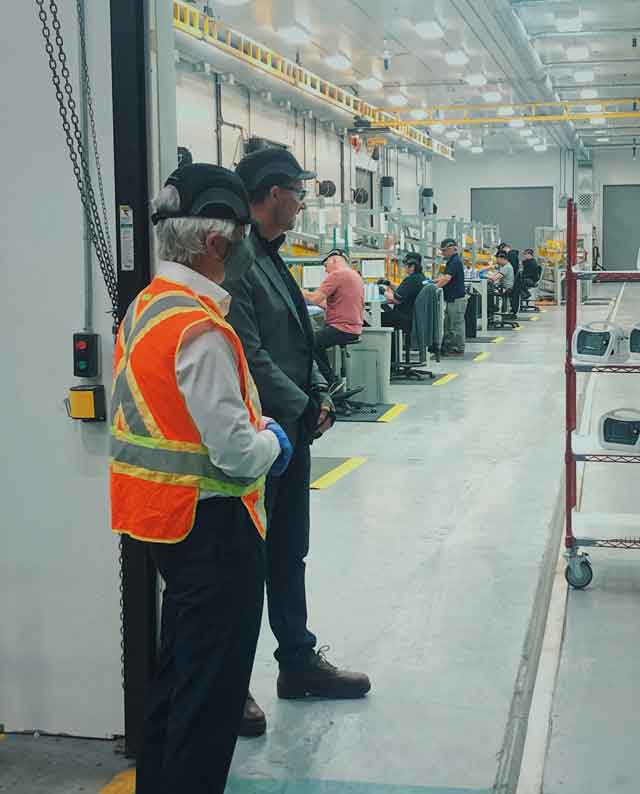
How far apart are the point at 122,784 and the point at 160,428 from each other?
1245 millimetres

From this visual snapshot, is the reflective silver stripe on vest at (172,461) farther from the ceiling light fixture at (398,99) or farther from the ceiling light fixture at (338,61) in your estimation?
the ceiling light fixture at (398,99)

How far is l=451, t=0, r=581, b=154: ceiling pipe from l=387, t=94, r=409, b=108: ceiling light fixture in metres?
2.43

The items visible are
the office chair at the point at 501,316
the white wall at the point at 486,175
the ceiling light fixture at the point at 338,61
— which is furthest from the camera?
the white wall at the point at 486,175

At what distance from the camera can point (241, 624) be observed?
218 centimetres

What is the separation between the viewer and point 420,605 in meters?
4.28

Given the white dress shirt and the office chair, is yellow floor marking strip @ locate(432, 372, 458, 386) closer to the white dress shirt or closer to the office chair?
the office chair

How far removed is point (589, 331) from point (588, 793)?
7.17 feet

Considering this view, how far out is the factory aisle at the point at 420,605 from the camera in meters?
2.97

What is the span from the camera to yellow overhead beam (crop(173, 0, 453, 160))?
12.1 meters

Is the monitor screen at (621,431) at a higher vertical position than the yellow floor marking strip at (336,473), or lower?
higher

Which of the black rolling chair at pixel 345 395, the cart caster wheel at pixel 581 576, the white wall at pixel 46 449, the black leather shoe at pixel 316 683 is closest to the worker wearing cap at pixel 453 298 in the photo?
the black rolling chair at pixel 345 395

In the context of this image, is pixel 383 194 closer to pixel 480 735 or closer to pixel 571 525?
pixel 571 525

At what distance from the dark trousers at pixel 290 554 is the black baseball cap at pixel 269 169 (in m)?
0.76

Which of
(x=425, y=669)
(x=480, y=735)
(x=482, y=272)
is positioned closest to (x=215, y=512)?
(x=480, y=735)
